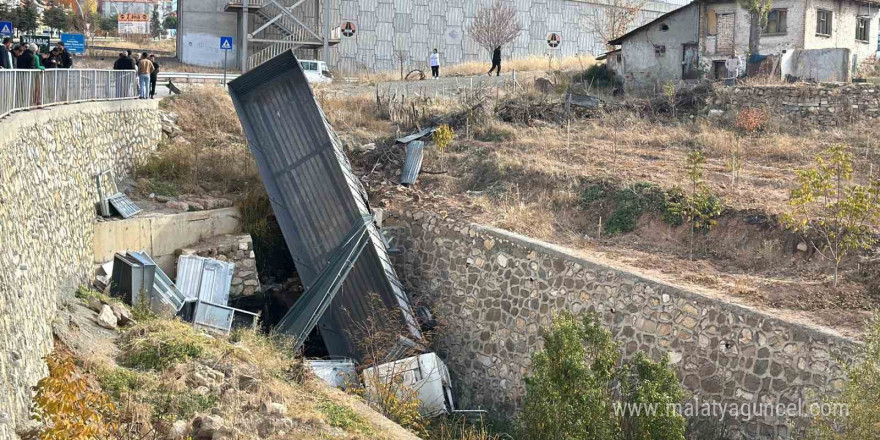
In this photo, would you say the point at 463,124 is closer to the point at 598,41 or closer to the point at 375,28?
the point at 375,28

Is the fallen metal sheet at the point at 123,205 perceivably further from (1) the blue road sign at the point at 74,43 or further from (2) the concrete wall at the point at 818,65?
(2) the concrete wall at the point at 818,65

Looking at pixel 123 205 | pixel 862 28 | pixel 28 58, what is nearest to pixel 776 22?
pixel 862 28

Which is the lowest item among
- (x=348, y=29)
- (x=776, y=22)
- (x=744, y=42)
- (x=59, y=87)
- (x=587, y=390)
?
(x=587, y=390)

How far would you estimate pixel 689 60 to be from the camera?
3138cm

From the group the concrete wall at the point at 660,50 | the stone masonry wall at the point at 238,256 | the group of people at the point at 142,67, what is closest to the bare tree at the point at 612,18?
the concrete wall at the point at 660,50

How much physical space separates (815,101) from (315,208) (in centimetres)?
1269

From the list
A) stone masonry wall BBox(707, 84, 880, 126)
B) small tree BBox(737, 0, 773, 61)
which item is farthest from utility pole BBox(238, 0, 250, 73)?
stone masonry wall BBox(707, 84, 880, 126)

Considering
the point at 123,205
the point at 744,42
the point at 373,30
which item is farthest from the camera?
the point at 373,30

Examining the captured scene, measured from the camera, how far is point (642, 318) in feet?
47.7

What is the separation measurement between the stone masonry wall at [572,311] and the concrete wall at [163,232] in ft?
11.7

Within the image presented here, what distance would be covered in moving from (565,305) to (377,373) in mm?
3354

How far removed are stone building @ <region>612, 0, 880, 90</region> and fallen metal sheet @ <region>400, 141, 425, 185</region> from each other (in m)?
11.0

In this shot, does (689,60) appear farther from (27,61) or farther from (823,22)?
(27,61)

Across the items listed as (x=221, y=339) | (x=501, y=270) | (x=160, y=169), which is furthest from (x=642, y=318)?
(x=160, y=169)
